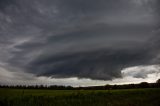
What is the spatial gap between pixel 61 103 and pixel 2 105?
11.7 meters

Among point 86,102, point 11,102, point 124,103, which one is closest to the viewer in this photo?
point 11,102

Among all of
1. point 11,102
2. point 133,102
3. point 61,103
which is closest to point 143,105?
point 133,102

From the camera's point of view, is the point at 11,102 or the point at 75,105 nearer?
Result: the point at 11,102

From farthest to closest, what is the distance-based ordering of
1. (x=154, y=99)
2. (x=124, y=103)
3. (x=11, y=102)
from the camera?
(x=154, y=99), (x=124, y=103), (x=11, y=102)

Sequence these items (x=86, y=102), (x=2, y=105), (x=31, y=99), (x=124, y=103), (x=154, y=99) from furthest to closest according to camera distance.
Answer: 1. (x=154, y=99)
2. (x=124, y=103)
3. (x=86, y=102)
4. (x=31, y=99)
5. (x=2, y=105)

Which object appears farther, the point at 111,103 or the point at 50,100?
the point at 111,103

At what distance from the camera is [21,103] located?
44.1 metres

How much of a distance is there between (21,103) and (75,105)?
940cm

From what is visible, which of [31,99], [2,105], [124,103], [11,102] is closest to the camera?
[2,105]

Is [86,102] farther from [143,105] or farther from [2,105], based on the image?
[2,105]

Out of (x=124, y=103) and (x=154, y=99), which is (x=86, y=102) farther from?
(x=154, y=99)

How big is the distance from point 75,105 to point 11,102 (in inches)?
432

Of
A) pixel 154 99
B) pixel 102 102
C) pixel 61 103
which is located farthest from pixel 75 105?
pixel 154 99

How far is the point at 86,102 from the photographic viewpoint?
50969mm
